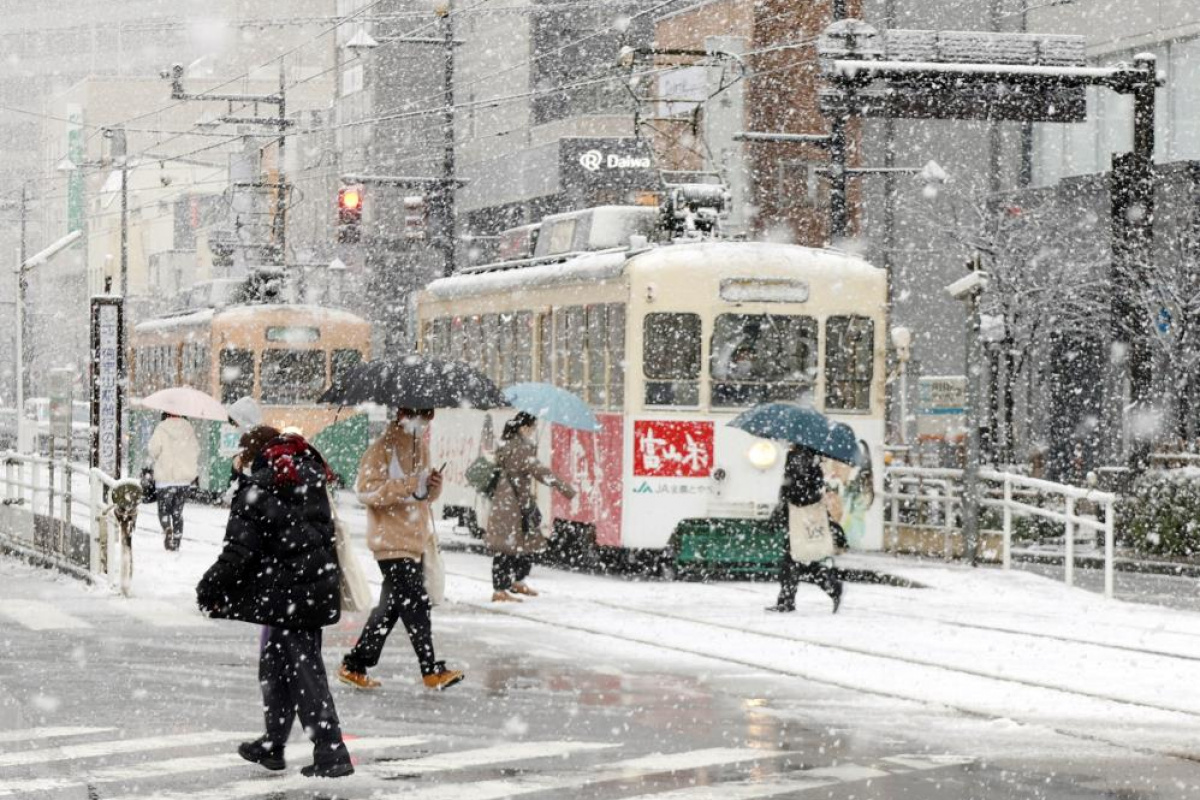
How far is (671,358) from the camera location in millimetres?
21547

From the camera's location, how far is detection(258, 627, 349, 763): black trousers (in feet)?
30.8

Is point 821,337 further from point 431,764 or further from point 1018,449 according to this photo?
point 1018,449

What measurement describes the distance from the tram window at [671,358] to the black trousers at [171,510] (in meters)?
5.89

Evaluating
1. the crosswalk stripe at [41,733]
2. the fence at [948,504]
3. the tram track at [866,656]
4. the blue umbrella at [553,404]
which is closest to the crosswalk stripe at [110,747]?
the crosswalk stripe at [41,733]

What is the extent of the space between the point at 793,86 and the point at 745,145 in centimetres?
161

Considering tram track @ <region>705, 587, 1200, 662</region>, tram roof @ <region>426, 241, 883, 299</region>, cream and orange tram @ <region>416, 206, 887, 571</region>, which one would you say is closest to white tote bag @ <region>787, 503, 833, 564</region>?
tram track @ <region>705, 587, 1200, 662</region>

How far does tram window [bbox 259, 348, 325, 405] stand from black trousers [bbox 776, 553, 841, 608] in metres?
17.5

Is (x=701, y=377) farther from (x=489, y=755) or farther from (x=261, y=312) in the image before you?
(x=261, y=312)

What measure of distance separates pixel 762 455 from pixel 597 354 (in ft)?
6.03

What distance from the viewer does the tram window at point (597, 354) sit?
72.0 ft

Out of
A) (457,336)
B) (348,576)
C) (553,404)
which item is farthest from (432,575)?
(457,336)

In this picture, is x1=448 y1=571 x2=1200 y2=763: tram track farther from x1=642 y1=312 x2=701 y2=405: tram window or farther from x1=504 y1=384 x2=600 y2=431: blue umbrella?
x1=642 y1=312 x2=701 y2=405: tram window

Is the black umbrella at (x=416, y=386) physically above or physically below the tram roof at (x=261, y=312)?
below

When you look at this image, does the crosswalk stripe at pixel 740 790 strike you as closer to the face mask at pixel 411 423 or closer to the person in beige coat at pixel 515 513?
the face mask at pixel 411 423
